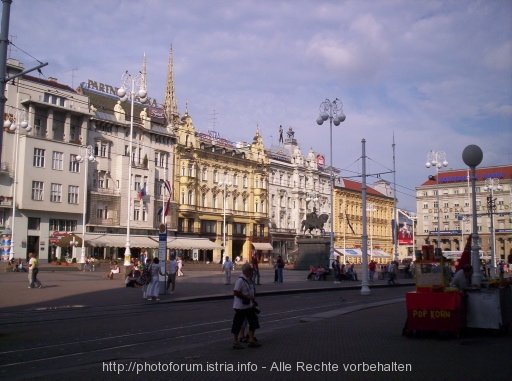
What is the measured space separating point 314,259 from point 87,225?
2702cm

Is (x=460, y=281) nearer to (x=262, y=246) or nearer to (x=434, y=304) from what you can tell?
(x=434, y=304)

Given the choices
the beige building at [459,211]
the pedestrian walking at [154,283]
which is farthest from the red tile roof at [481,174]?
the pedestrian walking at [154,283]

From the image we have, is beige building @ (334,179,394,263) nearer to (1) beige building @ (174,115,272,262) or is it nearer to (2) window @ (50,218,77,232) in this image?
(1) beige building @ (174,115,272,262)

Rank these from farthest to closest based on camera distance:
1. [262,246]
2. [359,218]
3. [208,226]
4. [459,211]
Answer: [359,218] → [459,211] → [262,246] → [208,226]

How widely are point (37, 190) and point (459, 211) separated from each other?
65536mm

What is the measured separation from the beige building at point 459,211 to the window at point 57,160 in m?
55.4

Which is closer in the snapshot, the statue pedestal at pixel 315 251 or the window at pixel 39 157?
the statue pedestal at pixel 315 251

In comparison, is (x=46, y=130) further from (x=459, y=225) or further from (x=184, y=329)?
(x=459, y=225)

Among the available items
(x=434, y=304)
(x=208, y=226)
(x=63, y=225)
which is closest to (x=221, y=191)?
(x=208, y=226)

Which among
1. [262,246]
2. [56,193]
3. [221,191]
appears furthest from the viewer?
[262,246]

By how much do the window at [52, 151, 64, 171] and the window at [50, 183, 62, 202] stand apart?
1868 millimetres

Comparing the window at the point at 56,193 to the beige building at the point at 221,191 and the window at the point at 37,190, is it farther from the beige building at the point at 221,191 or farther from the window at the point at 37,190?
the beige building at the point at 221,191

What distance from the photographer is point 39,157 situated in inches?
2207

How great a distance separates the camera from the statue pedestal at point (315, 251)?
→ 46.7 metres
